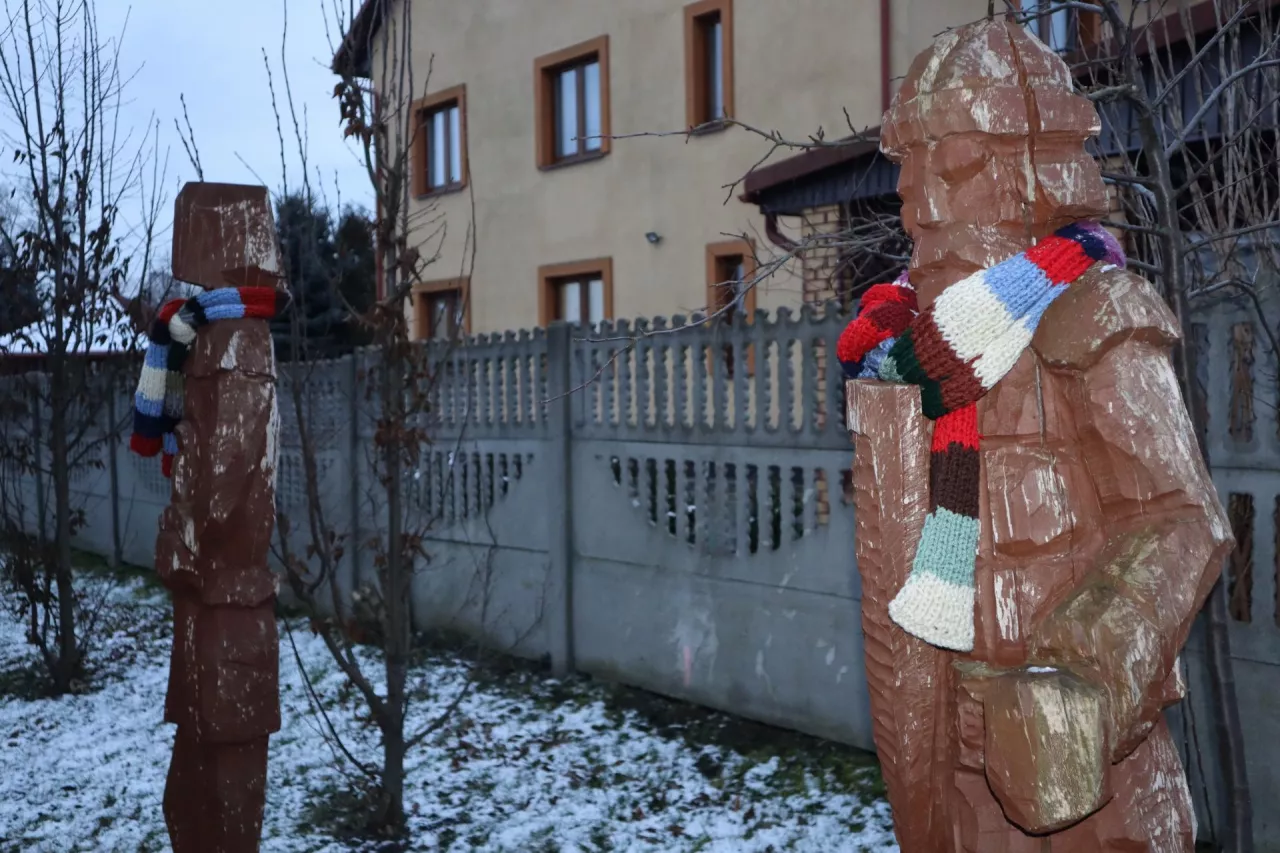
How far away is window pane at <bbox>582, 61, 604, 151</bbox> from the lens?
41.7 ft

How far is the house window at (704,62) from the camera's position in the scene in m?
11.2

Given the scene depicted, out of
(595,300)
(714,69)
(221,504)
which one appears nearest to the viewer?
(221,504)

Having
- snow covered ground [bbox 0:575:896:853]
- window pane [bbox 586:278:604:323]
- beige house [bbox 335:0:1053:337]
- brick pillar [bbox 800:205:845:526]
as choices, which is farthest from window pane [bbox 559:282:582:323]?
snow covered ground [bbox 0:575:896:853]

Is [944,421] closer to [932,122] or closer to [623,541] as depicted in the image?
[932,122]

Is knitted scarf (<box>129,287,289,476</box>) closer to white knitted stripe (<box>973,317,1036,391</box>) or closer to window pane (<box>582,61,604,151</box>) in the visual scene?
white knitted stripe (<box>973,317,1036,391</box>)

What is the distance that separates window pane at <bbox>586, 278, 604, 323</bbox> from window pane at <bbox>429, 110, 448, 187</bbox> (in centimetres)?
304

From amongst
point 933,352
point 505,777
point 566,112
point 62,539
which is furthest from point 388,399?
point 566,112

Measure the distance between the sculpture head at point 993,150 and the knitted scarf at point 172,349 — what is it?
2466 mm

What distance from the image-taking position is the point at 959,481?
174cm

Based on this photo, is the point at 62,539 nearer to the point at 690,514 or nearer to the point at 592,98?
the point at 690,514

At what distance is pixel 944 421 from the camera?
178cm

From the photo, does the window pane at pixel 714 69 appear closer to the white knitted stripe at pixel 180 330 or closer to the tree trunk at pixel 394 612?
the tree trunk at pixel 394 612

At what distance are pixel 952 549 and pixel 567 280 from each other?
11.8 metres

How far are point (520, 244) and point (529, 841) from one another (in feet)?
32.0
